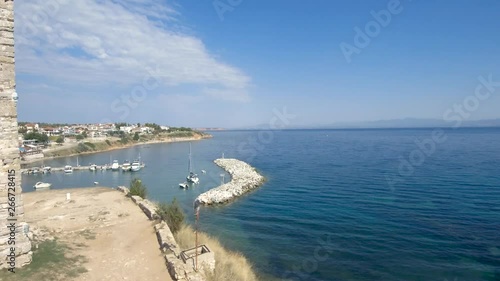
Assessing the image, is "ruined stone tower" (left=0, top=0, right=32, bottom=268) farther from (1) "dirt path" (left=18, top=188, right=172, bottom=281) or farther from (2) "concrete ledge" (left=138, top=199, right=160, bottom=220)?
(2) "concrete ledge" (left=138, top=199, right=160, bottom=220)

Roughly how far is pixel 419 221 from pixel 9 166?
26760 mm

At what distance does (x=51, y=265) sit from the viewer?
40.4 feet

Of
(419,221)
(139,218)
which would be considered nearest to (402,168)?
(419,221)

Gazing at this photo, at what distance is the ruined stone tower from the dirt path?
2.90 meters

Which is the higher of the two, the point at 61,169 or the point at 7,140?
the point at 7,140

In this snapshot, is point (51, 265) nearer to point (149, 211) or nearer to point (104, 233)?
point (104, 233)

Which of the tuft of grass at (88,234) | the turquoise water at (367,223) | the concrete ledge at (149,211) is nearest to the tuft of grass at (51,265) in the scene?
the tuft of grass at (88,234)

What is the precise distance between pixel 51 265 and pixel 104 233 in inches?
206

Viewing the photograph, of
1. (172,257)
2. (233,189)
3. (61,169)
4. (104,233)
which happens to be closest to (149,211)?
(104,233)

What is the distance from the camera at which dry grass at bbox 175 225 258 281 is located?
13914 millimetres

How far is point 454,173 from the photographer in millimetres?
42562

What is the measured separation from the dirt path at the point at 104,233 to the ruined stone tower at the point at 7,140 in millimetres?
2904

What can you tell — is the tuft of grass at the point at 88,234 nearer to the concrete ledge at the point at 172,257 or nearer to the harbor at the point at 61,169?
the concrete ledge at the point at 172,257

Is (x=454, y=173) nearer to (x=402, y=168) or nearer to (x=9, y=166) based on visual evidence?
(x=402, y=168)
